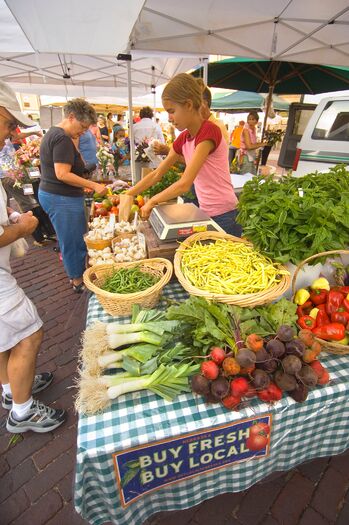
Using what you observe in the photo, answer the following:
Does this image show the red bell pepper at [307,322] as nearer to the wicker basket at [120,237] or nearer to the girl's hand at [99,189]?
the wicker basket at [120,237]

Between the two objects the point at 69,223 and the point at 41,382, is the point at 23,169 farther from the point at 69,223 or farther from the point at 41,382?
the point at 41,382

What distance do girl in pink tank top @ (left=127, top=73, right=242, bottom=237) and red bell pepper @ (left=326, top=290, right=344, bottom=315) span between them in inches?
51.8

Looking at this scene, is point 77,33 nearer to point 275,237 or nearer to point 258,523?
point 275,237

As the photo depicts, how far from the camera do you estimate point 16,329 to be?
196cm

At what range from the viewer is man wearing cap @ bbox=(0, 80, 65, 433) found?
1.76 metres

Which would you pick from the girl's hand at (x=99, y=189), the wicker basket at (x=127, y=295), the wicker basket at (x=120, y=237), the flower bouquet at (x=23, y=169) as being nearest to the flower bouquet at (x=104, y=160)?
the flower bouquet at (x=23, y=169)

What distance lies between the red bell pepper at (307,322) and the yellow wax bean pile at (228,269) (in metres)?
0.24

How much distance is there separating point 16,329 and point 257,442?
1.67m

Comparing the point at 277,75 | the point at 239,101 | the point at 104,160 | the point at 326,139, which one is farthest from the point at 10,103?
the point at 239,101

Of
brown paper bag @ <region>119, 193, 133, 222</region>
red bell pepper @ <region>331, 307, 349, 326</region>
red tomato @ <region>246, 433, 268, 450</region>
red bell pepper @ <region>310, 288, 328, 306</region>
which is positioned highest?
brown paper bag @ <region>119, 193, 133, 222</region>

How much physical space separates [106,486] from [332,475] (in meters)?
1.62

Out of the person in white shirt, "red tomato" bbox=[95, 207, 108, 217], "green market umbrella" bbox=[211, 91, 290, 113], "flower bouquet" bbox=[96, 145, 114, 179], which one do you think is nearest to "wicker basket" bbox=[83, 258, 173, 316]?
"red tomato" bbox=[95, 207, 108, 217]

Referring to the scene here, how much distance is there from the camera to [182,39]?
4457 millimetres

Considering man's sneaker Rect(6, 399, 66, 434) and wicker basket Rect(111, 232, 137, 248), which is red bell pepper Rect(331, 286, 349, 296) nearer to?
wicker basket Rect(111, 232, 137, 248)
